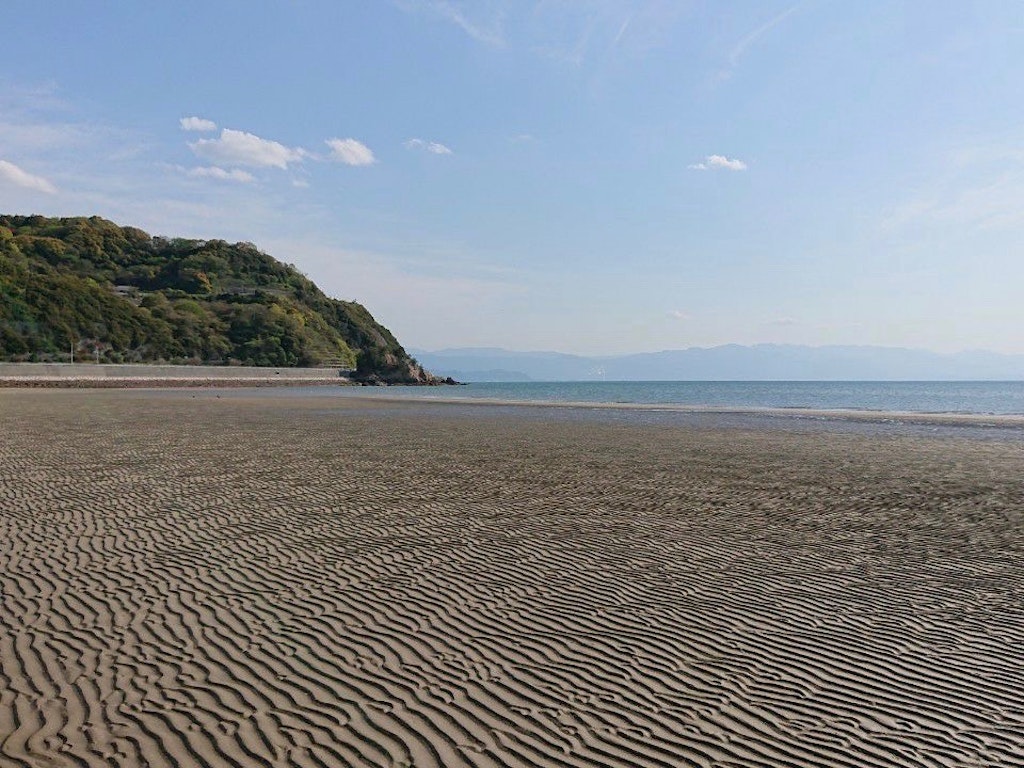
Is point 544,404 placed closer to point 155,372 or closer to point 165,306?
point 155,372

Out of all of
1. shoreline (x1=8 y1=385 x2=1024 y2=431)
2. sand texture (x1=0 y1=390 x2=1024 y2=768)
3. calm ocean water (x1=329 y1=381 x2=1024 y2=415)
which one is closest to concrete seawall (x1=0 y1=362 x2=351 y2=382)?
shoreline (x1=8 y1=385 x2=1024 y2=431)

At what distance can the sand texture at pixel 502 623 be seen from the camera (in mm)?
4582

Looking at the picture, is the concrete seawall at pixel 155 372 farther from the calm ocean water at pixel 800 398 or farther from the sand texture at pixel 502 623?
the sand texture at pixel 502 623

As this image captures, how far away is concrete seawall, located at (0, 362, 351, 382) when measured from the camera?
271ft

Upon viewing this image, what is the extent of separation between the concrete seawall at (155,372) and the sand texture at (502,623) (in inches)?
3168

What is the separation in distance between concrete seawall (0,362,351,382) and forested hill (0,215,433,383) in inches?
422

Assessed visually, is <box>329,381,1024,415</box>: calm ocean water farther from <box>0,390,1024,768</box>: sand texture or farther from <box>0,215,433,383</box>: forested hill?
<box>0,390,1024,768</box>: sand texture

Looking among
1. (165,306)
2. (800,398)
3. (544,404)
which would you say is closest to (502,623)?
(544,404)

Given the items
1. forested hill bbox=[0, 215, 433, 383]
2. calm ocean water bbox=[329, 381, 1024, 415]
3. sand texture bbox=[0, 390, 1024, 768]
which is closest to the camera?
sand texture bbox=[0, 390, 1024, 768]

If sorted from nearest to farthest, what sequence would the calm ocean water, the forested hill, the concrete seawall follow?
the calm ocean water
the concrete seawall
the forested hill

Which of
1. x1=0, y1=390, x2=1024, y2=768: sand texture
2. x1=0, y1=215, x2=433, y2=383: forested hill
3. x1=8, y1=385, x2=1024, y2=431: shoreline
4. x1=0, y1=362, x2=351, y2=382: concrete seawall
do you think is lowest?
x1=0, y1=390, x2=1024, y2=768: sand texture

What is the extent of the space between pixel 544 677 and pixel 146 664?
9.90 ft

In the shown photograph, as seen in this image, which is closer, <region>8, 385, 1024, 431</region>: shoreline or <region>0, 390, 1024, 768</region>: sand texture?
<region>0, 390, 1024, 768</region>: sand texture

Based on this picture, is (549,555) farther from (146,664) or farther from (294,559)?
(146,664)
